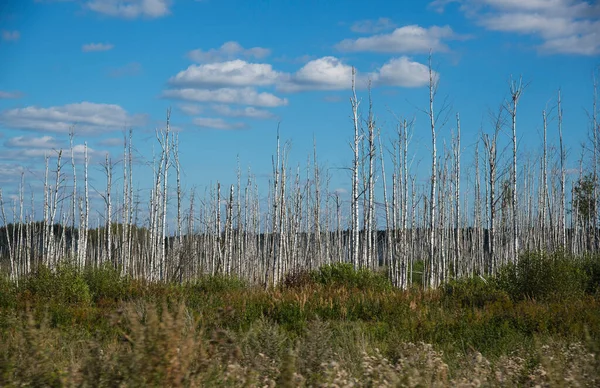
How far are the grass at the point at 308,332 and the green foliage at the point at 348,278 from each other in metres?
0.04

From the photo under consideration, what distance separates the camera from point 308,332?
584 centimetres

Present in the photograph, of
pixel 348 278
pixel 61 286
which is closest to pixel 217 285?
pixel 348 278

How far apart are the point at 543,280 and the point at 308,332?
1108 centimetres

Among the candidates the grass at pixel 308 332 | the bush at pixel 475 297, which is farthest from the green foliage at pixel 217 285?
the bush at pixel 475 297

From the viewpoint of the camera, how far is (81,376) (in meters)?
4.01

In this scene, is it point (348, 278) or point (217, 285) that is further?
point (217, 285)

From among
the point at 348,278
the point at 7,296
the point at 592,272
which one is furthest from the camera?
the point at 592,272

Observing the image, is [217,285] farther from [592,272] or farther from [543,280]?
[592,272]

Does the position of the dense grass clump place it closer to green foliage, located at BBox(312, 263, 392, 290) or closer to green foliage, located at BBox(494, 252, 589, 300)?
green foliage, located at BBox(494, 252, 589, 300)

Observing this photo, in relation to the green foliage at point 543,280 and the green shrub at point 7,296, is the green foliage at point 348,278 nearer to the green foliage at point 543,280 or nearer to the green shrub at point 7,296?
the green foliage at point 543,280

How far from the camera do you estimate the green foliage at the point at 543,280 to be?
1515cm

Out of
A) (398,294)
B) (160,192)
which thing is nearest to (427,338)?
(398,294)

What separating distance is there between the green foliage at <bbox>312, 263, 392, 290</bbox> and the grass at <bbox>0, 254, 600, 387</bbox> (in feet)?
0.13

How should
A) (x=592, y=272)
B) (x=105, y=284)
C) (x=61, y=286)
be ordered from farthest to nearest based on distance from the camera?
1. (x=592, y=272)
2. (x=105, y=284)
3. (x=61, y=286)
